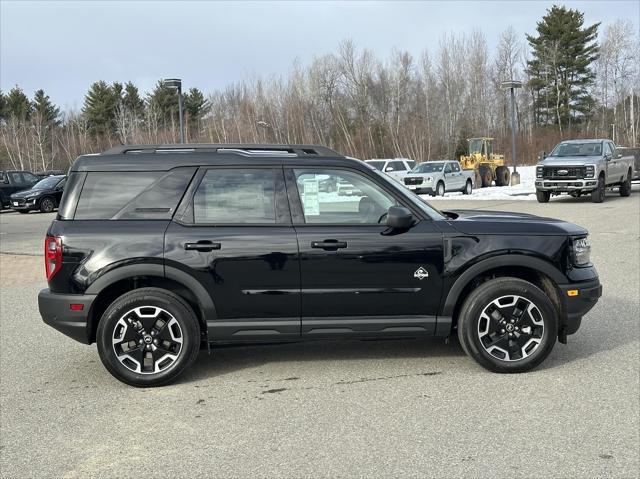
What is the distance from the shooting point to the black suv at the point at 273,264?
477 cm

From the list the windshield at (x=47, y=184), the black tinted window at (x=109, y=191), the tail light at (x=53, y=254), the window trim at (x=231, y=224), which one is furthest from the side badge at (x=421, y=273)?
the windshield at (x=47, y=184)

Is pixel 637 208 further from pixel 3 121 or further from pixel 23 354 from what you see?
pixel 3 121

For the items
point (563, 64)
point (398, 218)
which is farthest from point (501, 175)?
point (563, 64)

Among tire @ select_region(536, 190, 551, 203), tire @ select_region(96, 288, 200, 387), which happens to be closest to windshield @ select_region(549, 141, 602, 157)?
tire @ select_region(536, 190, 551, 203)

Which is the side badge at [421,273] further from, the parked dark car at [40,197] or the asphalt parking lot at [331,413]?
the parked dark car at [40,197]

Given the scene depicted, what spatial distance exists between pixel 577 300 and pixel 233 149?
302 centimetres

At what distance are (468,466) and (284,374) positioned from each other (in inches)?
77.9

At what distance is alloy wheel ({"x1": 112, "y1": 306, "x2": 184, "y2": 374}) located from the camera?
478 cm

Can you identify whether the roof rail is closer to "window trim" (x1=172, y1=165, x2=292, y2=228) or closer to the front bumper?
"window trim" (x1=172, y1=165, x2=292, y2=228)

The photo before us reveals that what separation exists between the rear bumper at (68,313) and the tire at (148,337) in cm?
15

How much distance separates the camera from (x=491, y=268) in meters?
4.91

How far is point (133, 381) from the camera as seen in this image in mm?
4781

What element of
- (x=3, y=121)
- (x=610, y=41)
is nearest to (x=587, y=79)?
(x=610, y=41)

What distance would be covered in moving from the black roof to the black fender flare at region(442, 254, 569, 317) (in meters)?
1.33
